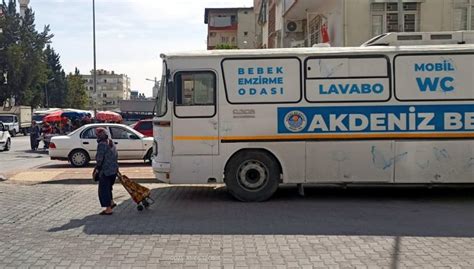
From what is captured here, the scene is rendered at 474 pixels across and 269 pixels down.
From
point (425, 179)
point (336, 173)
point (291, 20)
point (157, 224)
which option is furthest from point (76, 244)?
point (291, 20)

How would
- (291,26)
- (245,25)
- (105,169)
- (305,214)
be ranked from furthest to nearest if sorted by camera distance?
(245,25)
(291,26)
(305,214)
(105,169)

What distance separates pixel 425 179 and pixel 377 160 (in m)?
1.01

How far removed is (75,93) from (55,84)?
6.85 meters

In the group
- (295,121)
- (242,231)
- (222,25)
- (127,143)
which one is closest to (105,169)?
(242,231)

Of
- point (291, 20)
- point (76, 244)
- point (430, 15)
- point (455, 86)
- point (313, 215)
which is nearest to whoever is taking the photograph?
point (76, 244)

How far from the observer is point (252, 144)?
393 inches

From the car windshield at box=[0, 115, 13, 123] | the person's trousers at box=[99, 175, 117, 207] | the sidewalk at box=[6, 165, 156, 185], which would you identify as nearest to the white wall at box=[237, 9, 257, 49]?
the car windshield at box=[0, 115, 13, 123]

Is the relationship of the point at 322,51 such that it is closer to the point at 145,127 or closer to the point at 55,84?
the point at 145,127

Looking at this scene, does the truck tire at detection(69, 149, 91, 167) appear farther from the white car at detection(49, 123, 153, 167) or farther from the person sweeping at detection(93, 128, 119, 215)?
the person sweeping at detection(93, 128, 119, 215)

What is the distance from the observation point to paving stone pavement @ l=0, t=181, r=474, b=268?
20.4 ft

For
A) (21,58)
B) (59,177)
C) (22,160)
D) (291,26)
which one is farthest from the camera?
(21,58)

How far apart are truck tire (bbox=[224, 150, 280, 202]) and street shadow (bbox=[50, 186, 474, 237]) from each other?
9.2 inches

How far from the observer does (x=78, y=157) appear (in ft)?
56.5

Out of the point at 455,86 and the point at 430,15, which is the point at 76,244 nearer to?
the point at 455,86
